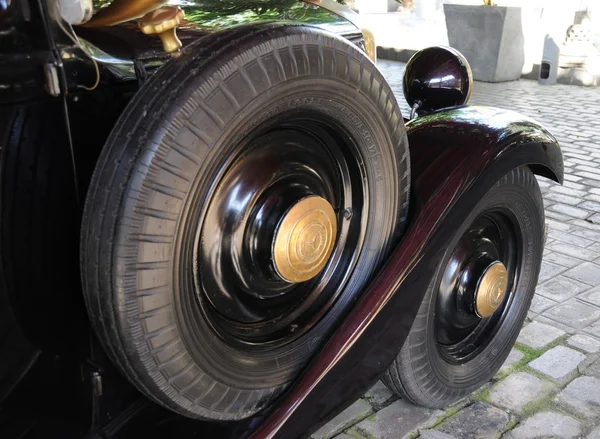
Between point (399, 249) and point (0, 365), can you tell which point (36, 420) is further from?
point (399, 249)

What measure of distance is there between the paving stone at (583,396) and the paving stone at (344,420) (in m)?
0.68

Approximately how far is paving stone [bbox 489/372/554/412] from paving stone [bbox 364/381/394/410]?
361mm

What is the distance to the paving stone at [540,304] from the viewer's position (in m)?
2.79

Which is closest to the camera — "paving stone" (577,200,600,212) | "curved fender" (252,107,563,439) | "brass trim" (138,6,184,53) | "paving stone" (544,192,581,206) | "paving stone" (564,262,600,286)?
"brass trim" (138,6,184,53)

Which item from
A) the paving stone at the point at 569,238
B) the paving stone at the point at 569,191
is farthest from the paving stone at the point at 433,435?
the paving stone at the point at 569,191

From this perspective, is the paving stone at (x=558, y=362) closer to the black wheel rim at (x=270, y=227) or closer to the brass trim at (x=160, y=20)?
the black wheel rim at (x=270, y=227)

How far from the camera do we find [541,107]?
7066mm

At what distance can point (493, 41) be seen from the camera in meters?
8.71

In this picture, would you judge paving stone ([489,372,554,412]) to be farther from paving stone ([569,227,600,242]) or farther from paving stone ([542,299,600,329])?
paving stone ([569,227,600,242])

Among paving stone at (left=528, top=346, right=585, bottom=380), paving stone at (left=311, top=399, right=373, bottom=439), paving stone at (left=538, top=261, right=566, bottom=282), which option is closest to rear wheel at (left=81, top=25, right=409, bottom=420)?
paving stone at (left=311, top=399, right=373, bottom=439)

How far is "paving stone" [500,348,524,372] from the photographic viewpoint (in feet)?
7.82

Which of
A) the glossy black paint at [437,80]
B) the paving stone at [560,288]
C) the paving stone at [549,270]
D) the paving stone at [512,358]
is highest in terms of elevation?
the glossy black paint at [437,80]

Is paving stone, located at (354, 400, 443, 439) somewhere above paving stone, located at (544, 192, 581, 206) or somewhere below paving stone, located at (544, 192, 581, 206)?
above

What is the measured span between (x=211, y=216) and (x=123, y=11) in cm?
47
